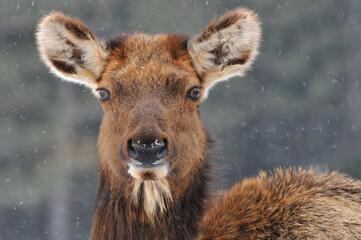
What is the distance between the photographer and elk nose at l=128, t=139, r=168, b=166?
3.64 m

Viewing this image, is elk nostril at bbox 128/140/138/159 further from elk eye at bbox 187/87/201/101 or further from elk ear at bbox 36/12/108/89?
elk ear at bbox 36/12/108/89

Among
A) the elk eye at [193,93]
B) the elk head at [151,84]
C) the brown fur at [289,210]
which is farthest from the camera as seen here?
the brown fur at [289,210]

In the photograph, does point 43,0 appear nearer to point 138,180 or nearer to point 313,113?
point 313,113

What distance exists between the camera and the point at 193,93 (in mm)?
4367

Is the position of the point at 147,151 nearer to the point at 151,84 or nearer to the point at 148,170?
the point at 148,170

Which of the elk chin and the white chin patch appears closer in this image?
the elk chin

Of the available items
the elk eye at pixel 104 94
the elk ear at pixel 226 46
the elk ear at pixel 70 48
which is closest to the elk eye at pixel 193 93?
the elk ear at pixel 226 46

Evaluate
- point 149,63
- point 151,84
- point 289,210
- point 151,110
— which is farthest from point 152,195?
point 289,210

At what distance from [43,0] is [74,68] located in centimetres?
823

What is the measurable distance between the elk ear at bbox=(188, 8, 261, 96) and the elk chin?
1.12 m

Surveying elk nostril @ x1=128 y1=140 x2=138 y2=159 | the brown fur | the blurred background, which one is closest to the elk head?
elk nostril @ x1=128 y1=140 x2=138 y2=159

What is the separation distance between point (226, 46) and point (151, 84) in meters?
0.88

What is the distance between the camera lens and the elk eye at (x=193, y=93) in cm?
434

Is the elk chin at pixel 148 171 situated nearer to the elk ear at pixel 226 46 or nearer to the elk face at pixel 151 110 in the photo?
the elk face at pixel 151 110
